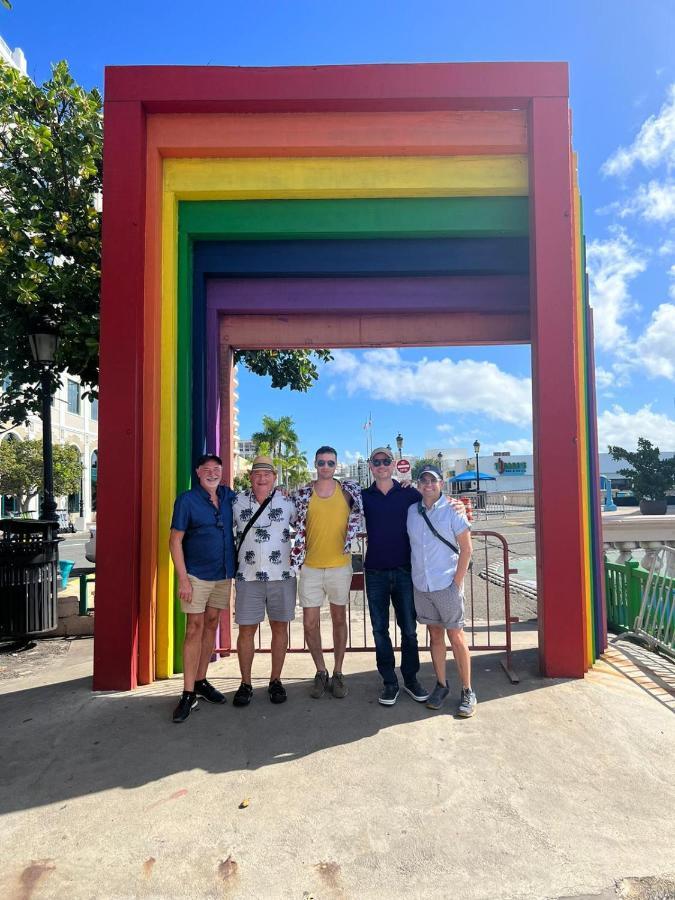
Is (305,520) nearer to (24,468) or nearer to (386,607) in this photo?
(386,607)

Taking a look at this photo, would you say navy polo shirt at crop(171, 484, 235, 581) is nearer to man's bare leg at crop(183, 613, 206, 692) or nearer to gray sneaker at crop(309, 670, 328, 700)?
man's bare leg at crop(183, 613, 206, 692)

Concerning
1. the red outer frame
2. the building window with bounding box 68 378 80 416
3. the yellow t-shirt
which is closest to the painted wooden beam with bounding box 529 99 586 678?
the red outer frame

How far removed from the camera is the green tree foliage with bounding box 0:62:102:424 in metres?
6.50

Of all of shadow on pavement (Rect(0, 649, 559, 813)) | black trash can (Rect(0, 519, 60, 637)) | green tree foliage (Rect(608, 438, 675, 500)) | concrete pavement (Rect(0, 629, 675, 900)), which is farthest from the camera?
green tree foliage (Rect(608, 438, 675, 500))

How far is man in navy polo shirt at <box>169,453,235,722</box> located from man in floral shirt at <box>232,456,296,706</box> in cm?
12

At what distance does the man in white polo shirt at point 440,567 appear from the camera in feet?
12.4

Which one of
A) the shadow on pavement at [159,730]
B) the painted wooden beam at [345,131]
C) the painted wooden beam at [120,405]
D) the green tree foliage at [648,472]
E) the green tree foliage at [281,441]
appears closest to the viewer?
the shadow on pavement at [159,730]

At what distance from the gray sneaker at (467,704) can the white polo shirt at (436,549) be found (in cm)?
78

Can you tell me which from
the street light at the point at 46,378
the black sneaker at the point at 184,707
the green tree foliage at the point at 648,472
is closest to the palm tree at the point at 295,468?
the green tree foliage at the point at 648,472

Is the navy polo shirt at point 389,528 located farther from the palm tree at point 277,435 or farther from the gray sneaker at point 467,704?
the palm tree at point 277,435

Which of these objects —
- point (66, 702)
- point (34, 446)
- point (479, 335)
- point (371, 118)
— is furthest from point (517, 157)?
point (34, 446)

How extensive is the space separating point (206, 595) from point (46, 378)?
4.38 meters

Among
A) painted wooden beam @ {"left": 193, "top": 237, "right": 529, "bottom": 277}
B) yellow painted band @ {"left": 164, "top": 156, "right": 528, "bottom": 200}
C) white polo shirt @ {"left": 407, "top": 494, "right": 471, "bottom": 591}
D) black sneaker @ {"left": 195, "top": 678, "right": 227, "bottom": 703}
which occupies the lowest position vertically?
black sneaker @ {"left": 195, "top": 678, "right": 227, "bottom": 703}

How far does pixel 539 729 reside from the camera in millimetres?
3566
